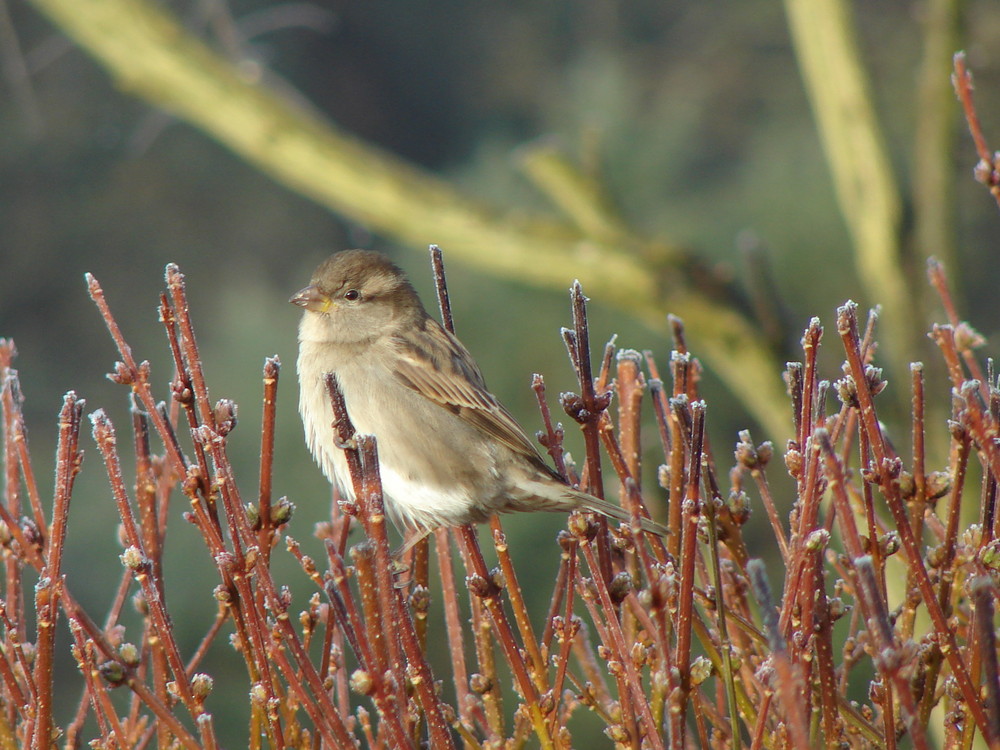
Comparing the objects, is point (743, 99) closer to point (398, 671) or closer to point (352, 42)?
point (352, 42)

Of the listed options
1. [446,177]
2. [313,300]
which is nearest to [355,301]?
[313,300]

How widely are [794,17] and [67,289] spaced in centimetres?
913

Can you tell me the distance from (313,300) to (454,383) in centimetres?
42

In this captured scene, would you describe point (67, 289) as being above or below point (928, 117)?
above

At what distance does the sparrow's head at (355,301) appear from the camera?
2.75m

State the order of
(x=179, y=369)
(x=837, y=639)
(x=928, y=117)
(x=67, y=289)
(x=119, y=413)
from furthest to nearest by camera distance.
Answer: (x=67, y=289) < (x=119, y=413) < (x=837, y=639) < (x=928, y=117) < (x=179, y=369)

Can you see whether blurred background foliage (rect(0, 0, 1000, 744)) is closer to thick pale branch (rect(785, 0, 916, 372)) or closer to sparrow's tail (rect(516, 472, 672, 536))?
thick pale branch (rect(785, 0, 916, 372))

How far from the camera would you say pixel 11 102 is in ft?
39.8

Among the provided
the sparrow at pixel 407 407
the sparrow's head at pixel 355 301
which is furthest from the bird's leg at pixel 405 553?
the sparrow's head at pixel 355 301

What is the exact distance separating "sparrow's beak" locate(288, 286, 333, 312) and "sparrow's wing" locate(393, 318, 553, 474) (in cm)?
20

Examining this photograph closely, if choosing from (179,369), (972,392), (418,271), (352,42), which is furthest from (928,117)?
(352,42)

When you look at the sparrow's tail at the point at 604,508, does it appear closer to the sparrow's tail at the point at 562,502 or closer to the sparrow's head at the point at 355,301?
the sparrow's tail at the point at 562,502

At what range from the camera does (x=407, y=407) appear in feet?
8.61

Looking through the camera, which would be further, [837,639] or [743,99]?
[743,99]
